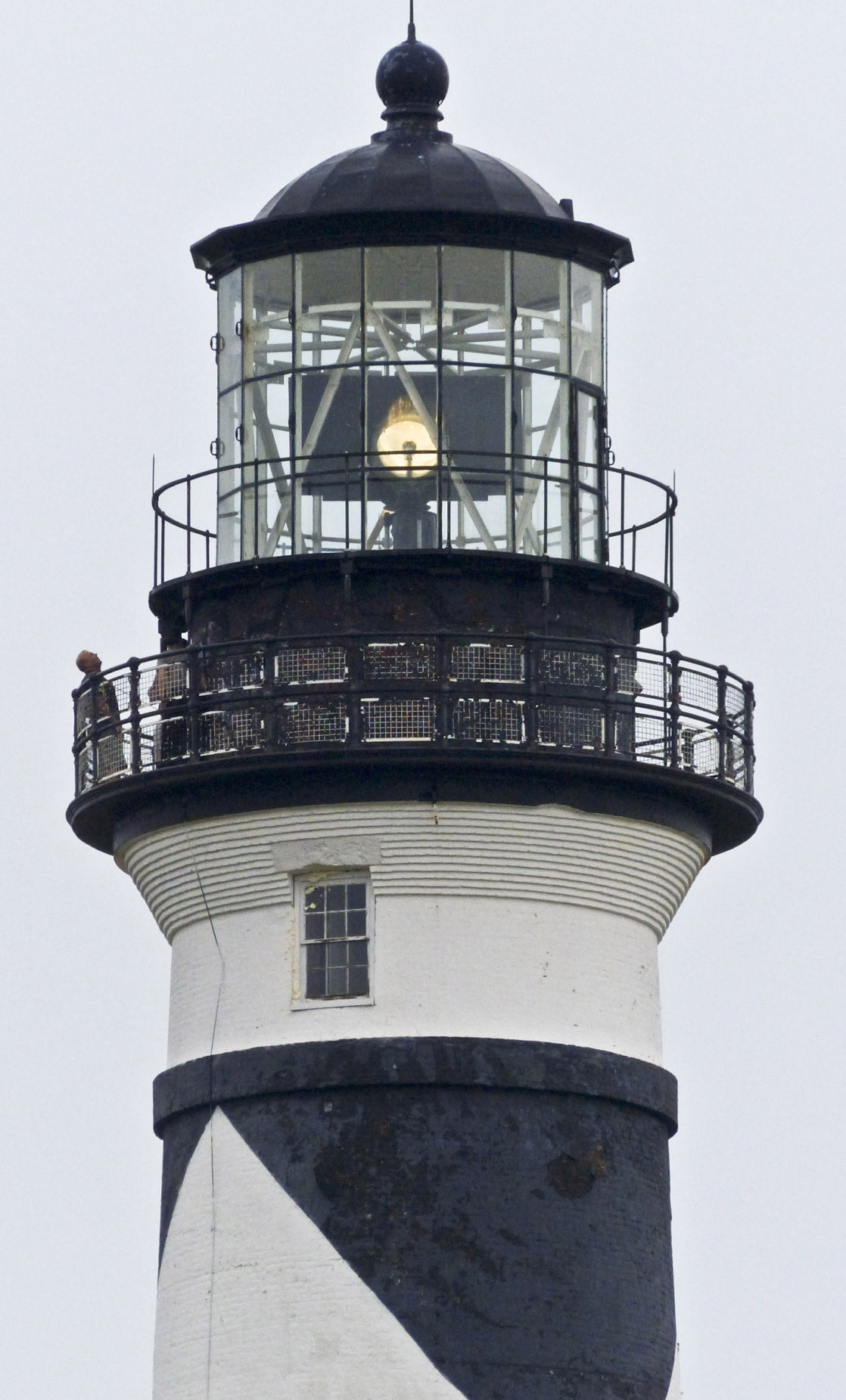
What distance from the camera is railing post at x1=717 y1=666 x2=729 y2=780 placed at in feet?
135

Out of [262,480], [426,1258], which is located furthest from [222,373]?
[426,1258]

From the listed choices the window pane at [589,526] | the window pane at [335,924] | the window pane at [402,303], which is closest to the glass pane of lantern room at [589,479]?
the window pane at [589,526]

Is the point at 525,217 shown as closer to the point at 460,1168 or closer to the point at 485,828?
the point at 485,828

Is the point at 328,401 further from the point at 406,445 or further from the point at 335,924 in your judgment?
the point at 335,924

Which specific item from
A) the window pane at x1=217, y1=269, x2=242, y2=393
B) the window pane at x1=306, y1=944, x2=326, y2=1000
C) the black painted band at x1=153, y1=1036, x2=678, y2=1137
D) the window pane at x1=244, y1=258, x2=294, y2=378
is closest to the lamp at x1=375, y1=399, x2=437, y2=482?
the window pane at x1=244, y1=258, x2=294, y2=378

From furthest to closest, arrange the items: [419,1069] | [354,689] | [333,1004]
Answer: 1. [333,1004]
2. [354,689]
3. [419,1069]

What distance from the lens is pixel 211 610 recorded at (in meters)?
41.1

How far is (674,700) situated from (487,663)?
67.7 inches

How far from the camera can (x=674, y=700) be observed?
4069cm

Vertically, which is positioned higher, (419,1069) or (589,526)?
(589,526)

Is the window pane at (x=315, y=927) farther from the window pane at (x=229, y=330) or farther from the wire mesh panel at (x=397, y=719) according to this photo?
the window pane at (x=229, y=330)

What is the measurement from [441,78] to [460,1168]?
9.77m

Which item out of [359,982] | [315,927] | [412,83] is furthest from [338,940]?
[412,83]

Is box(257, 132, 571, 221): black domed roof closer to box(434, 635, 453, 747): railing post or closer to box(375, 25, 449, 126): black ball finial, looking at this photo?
box(375, 25, 449, 126): black ball finial
